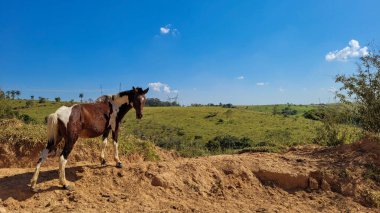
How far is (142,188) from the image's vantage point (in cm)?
726

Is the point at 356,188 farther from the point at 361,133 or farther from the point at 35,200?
the point at 35,200

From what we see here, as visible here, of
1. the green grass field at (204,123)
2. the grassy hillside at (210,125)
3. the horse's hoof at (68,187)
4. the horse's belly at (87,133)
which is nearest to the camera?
the horse's hoof at (68,187)

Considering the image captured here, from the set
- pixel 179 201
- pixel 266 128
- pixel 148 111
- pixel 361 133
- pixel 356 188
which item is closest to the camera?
pixel 179 201

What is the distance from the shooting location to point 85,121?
7238mm

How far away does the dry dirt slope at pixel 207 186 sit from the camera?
666 cm

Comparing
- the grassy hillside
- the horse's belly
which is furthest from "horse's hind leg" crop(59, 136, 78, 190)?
the grassy hillside

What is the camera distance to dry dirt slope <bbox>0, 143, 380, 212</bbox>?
6.66 m

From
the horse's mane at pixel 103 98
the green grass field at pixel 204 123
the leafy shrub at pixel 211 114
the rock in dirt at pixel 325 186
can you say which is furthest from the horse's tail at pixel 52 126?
the leafy shrub at pixel 211 114

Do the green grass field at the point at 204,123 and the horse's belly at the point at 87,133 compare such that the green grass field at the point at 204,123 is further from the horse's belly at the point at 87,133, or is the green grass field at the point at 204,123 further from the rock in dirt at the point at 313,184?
the horse's belly at the point at 87,133

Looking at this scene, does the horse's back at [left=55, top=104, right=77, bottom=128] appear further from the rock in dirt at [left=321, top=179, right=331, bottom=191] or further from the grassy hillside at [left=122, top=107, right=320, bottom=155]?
the grassy hillside at [left=122, top=107, right=320, bottom=155]

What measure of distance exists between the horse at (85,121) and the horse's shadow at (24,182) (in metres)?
0.23

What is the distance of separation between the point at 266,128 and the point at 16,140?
43546mm

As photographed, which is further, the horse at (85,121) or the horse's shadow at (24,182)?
the horse at (85,121)

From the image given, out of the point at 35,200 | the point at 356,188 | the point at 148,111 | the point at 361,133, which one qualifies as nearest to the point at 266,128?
the point at 148,111
